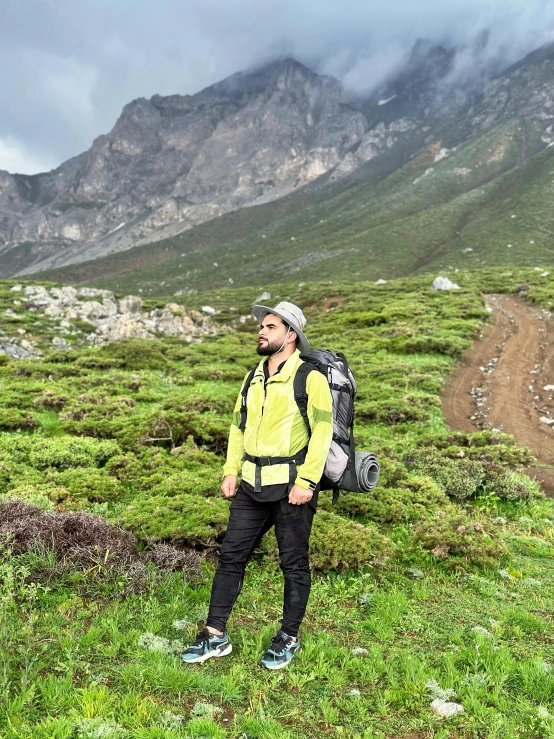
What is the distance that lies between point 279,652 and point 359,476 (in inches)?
76.0

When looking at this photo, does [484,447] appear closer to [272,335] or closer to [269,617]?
[269,617]

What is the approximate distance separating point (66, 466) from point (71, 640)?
666 cm

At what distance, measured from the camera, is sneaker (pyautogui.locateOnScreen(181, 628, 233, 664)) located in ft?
15.4

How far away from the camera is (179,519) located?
749 centimetres

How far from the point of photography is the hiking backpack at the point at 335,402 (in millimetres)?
4950

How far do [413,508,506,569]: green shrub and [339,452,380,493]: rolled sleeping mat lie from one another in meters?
3.04

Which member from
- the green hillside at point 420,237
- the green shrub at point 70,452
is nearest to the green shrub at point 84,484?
the green shrub at point 70,452

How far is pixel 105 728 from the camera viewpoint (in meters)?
3.67

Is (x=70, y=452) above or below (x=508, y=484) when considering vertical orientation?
below

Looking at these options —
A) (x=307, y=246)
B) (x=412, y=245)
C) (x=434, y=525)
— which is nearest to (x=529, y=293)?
(x=434, y=525)

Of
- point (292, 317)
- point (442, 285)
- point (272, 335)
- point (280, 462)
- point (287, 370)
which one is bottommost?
point (280, 462)

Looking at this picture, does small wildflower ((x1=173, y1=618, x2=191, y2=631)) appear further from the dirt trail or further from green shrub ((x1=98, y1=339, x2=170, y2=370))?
green shrub ((x1=98, y1=339, x2=170, y2=370))

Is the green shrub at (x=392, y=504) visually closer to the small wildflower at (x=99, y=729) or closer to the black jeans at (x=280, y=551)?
the black jeans at (x=280, y=551)

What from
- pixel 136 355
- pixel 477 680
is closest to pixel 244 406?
pixel 477 680
